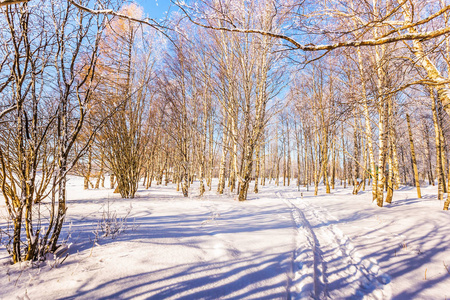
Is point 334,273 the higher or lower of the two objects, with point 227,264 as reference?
lower

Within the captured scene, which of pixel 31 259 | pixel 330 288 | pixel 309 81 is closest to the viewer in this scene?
pixel 31 259

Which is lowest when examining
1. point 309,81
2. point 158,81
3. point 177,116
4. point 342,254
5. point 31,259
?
point 342,254

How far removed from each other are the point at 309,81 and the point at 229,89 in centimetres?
817

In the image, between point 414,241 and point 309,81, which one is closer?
point 414,241

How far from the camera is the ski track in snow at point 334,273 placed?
2096 millimetres

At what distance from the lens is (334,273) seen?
2.52 metres

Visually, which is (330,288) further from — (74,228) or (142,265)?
(74,228)

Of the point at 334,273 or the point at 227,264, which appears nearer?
the point at 227,264

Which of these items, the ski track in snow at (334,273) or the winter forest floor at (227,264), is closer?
the winter forest floor at (227,264)

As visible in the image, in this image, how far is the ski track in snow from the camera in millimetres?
2096

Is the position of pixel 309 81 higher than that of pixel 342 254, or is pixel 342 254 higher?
pixel 309 81

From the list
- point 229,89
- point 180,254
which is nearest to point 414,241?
point 180,254

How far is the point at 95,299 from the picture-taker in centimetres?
146

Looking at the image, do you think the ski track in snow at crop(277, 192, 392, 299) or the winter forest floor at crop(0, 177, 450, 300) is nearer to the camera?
the winter forest floor at crop(0, 177, 450, 300)
